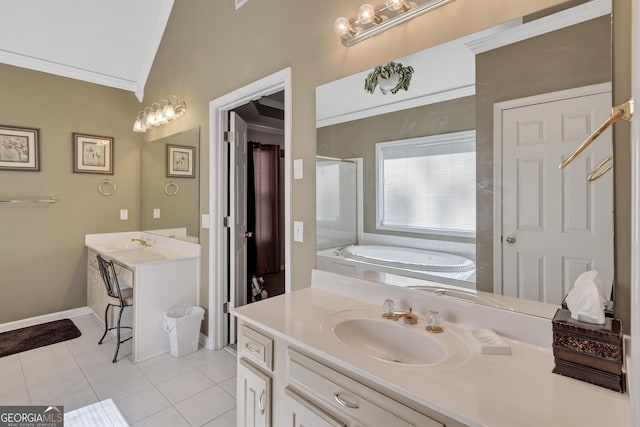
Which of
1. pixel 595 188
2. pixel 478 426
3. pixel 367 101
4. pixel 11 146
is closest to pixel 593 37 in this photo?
pixel 595 188

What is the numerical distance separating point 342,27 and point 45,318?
158 inches

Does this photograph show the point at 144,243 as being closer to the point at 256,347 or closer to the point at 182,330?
the point at 182,330

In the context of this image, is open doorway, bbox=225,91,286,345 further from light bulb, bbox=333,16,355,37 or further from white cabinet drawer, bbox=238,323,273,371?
white cabinet drawer, bbox=238,323,273,371

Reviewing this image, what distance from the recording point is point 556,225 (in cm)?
108

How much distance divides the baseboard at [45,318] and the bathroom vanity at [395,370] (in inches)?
122

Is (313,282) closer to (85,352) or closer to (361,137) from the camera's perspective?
(361,137)

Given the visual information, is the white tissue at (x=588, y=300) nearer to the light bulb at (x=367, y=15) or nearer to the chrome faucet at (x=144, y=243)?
the light bulb at (x=367, y=15)

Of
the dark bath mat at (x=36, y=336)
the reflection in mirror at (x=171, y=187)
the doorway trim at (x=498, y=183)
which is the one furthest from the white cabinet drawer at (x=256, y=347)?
the dark bath mat at (x=36, y=336)

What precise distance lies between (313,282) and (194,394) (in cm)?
120

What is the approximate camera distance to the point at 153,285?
8.54 ft

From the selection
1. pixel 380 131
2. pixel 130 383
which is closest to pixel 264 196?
pixel 130 383

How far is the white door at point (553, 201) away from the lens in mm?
1001

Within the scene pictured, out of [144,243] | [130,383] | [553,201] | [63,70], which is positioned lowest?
[130,383]

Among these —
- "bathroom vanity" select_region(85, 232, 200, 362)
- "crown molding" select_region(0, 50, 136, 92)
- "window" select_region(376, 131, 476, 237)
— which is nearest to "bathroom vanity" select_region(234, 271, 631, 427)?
"window" select_region(376, 131, 476, 237)
